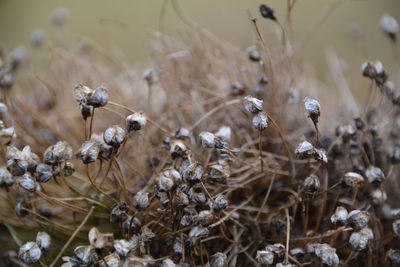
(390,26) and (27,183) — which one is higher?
(390,26)

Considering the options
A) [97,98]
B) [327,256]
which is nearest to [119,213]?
[97,98]

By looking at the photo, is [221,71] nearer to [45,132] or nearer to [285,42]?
[285,42]

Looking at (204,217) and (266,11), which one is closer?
(204,217)

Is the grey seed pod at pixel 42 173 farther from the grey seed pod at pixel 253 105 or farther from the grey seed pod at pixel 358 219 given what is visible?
the grey seed pod at pixel 358 219

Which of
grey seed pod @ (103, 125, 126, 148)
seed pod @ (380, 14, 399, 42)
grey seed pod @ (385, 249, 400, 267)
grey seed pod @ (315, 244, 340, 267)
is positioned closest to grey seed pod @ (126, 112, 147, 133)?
grey seed pod @ (103, 125, 126, 148)

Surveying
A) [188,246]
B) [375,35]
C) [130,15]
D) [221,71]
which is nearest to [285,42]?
[221,71]

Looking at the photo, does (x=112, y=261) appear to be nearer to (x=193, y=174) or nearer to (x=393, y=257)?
(x=193, y=174)
